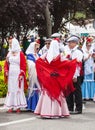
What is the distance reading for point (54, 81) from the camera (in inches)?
453

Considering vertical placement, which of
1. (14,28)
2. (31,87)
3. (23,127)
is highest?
(14,28)

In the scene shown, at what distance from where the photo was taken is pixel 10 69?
1236 cm

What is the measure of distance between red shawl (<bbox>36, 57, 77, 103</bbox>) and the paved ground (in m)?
0.65

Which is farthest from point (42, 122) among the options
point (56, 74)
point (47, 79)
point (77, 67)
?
point (77, 67)

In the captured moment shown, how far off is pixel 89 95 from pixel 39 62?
12.5 ft

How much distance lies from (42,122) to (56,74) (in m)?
1.17

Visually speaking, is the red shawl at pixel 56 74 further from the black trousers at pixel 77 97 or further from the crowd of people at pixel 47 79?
the black trousers at pixel 77 97

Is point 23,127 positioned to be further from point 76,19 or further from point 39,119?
point 76,19

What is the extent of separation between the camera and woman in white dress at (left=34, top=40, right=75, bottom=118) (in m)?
11.4

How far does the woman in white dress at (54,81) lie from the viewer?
11352mm

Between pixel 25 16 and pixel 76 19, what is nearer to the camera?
pixel 25 16

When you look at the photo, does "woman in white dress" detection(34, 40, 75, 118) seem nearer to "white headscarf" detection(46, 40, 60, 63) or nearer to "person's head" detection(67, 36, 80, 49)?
"white headscarf" detection(46, 40, 60, 63)

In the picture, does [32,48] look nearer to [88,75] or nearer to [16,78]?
[16,78]

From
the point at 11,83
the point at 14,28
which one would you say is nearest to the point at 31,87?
the point at 11,83
